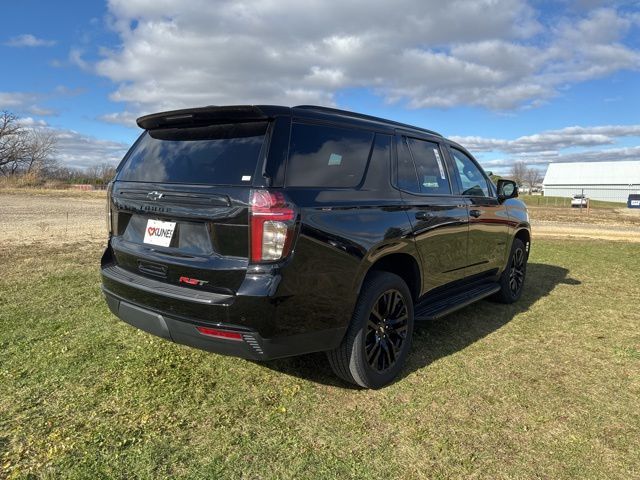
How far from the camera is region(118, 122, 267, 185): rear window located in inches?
113

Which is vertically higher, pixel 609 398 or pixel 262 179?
pixel 262 179

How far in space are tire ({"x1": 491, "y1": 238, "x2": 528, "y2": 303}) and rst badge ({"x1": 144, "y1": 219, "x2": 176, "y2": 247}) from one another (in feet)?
13.6

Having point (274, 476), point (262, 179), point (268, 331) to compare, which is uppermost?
point (262, 179)

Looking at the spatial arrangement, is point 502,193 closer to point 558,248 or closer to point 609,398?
point 609,398

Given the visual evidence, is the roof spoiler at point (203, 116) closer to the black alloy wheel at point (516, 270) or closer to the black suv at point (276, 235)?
the black suv at point (276, 235)

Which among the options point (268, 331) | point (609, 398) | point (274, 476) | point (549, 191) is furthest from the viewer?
point (549, 191)

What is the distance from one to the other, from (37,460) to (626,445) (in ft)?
10.8

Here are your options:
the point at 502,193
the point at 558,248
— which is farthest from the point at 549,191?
the point at 502,193

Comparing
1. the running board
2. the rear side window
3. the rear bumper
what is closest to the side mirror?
Result: the running board

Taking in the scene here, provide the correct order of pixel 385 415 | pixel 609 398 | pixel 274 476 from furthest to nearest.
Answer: pixel 609 398 < pixel 385 415 < pixel 274 476

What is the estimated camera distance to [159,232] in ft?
10.2

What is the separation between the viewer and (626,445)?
9.23 ft

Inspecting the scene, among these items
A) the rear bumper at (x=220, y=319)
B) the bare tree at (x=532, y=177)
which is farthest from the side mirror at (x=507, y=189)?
the bare tree at (x=532, y=177)

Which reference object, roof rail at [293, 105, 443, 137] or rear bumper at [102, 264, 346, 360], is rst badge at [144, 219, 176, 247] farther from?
roof rail at [293, 105, 443, 137]
